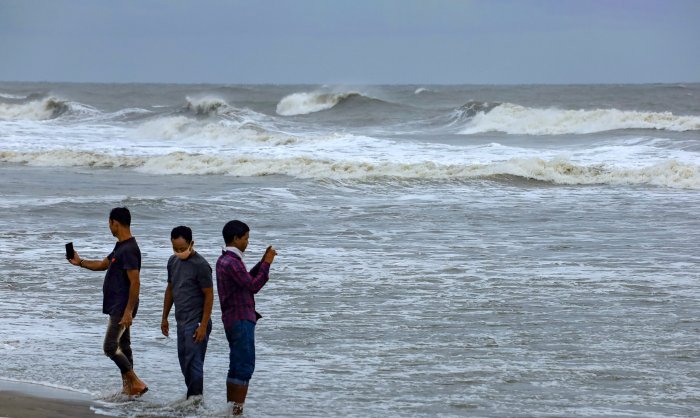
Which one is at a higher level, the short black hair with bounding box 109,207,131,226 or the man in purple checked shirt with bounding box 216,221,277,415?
the short black hair with bounding box 109,207,131,226

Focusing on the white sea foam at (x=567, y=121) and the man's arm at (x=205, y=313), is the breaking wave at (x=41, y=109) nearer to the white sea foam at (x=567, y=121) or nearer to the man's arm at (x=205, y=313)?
the white sea foam at (x=567, y=121)

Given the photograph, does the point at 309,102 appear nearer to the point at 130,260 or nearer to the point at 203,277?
the point at 130,260

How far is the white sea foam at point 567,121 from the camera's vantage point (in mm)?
39812

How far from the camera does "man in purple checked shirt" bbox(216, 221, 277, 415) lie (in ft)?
20.2

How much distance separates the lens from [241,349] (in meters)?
6.28

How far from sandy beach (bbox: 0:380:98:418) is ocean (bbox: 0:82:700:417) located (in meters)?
0.16

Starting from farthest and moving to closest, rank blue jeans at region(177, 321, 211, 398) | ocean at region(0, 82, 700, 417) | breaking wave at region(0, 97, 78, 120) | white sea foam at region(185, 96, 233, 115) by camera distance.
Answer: breaking wave at region(0, 97, 78, 120)
white sea foam at region(185, 96, 233, 115)
ocean at region(0, 82, 700, 417)
blue jeans at region(177, 321, 211, 398)

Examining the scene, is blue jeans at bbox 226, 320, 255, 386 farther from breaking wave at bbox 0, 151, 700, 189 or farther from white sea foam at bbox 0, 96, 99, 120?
white sea foam at bbox 0, 96, 99, 120

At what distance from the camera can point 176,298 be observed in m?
6.40

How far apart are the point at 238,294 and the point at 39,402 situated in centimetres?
153

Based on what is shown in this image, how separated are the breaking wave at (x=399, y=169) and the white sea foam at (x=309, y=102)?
2710 centimetres

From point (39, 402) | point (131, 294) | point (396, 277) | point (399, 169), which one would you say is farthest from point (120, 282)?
point (399, 169)

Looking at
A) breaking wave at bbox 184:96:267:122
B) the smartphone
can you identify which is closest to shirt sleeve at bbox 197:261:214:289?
the smartphone

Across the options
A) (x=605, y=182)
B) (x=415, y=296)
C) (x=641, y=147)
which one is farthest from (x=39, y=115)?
(x=415, y=296)
